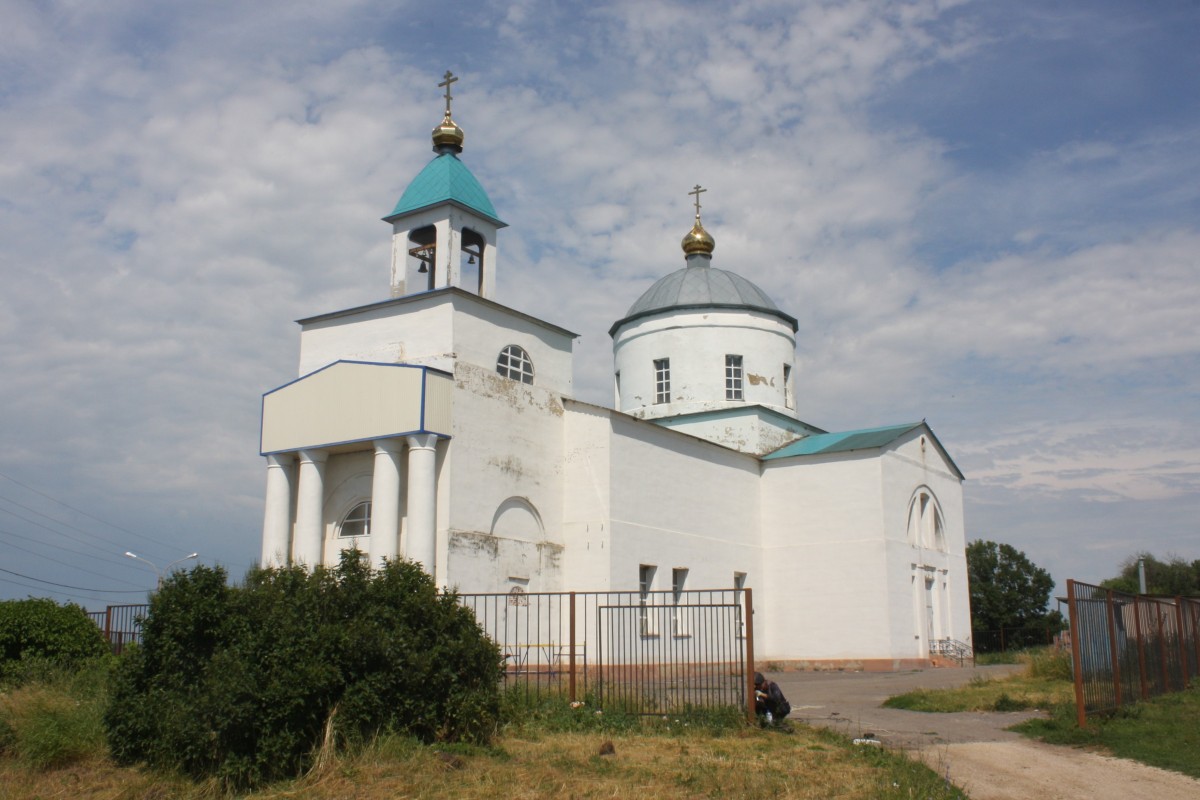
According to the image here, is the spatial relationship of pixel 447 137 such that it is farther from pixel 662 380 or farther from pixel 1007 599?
pixel 1007 599

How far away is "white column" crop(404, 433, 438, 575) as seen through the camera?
64.6 ft

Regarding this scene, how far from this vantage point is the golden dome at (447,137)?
2445 centimetres

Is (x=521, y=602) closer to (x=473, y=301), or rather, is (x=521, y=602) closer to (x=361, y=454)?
(x=361, y=454)

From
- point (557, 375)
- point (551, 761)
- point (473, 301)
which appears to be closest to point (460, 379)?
point (473, 301)

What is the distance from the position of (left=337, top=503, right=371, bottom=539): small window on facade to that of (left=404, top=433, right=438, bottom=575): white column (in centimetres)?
241

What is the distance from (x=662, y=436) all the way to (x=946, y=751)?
1432 cm

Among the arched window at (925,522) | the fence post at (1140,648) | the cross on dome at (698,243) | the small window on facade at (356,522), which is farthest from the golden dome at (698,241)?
the fence post at (1140,648)

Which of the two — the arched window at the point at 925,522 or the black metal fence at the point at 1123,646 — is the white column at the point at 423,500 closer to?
the black metal fence at the point at 1123,646

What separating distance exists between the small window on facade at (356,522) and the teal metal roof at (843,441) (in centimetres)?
1189

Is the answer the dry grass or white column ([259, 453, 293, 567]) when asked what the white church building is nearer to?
white column ([259, 453, 293, 567])

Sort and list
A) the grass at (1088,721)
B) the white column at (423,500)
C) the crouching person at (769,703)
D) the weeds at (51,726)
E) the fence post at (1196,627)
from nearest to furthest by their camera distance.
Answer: the weeds at (51,726) < the grass at (1088,721) < the crouching person at (769,703) < the fence post at (1196,627) < the white column at (423,500)

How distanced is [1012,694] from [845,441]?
1358 cm

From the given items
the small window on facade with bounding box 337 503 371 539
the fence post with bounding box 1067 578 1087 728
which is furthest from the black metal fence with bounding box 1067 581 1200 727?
the small window on facade with bounding box 337 503 371 539

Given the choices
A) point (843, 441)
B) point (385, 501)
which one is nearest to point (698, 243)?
point (843, 441)
